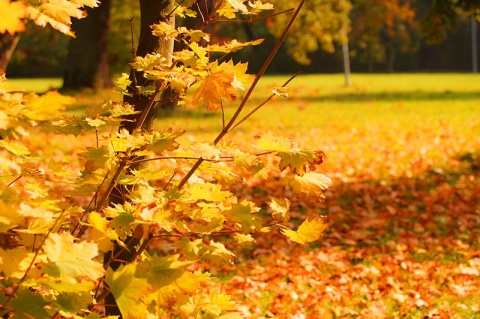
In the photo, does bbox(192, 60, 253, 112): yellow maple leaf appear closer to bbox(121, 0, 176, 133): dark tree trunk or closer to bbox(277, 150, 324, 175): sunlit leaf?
bbox(277, 150, 324, 175): sunlit leaf

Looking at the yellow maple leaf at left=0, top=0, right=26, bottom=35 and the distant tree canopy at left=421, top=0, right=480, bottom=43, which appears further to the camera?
the distant tree canopy at left=421, top=0, right=480, bottom=43

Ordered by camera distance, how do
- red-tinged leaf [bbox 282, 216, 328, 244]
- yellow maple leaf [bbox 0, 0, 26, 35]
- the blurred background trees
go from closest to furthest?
1. yellow maple leaf [bbox 0, 0, 26, 35]
2. red-tinged leaf [bbox 282, 216, 328, 244]
3. the blurred background trees

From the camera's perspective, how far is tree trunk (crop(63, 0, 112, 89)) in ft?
69.9

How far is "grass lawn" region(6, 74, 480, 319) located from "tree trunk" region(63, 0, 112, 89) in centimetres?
869

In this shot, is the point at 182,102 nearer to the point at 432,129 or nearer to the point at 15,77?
the point at 432,129

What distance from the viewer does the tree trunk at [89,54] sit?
21.3m

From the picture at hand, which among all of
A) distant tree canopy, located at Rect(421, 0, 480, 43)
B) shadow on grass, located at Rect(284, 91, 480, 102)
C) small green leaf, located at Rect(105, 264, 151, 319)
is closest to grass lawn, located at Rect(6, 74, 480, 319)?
small green leaf, located at Rect(105, 264, 151, 319)

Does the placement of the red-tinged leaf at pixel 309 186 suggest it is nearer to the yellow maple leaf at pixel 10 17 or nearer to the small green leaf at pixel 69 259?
the small green leaf at pixel 69 259

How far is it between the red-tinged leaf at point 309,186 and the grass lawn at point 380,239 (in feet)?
0.64

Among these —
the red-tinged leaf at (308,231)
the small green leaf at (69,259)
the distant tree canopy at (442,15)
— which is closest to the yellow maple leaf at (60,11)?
Result: the small green leaf at (69,259)

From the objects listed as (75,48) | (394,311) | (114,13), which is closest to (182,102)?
(394,311)

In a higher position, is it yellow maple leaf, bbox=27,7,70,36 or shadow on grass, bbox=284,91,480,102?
yellow maple leaf, bbox=27,7,70,36

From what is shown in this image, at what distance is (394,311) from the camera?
422 centimetres

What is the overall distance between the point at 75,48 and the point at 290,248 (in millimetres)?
17504
